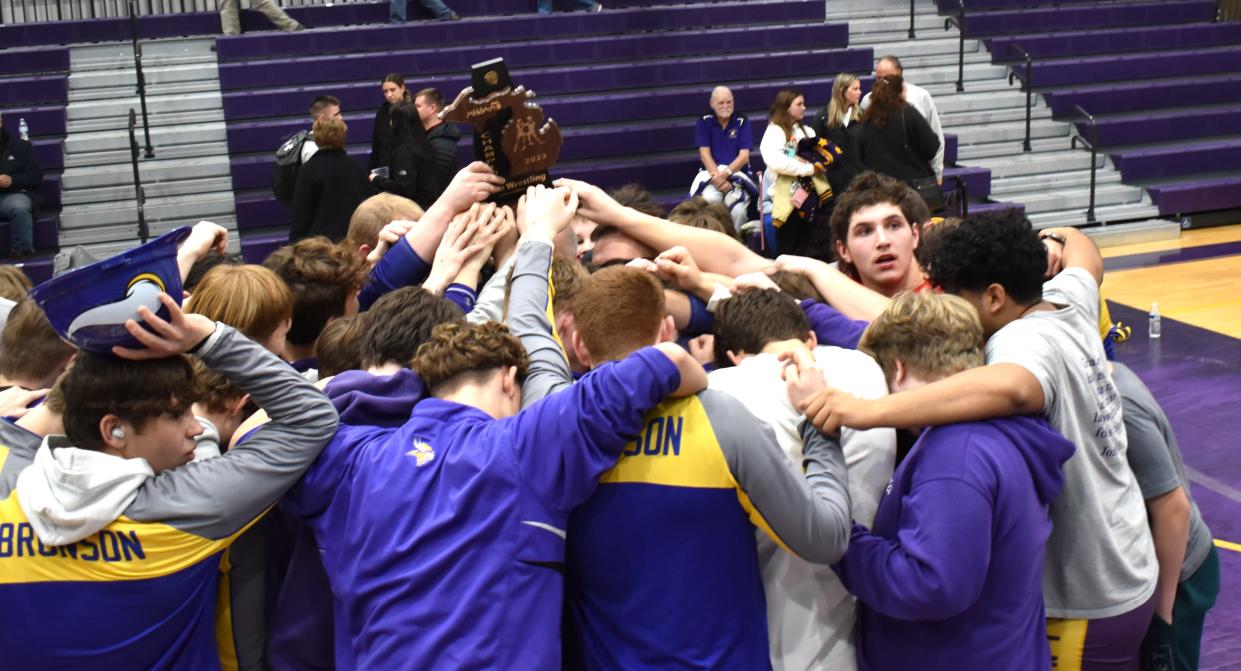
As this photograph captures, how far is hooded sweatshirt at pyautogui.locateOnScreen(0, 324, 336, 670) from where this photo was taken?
94.4 inches

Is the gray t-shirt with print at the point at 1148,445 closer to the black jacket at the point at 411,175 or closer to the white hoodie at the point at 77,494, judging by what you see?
the white hoodie at the point at 77,494

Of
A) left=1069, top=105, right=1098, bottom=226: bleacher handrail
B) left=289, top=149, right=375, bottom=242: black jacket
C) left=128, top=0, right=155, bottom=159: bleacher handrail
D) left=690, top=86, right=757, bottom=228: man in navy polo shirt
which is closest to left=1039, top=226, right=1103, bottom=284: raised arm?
left=289, top=149, right=375, bottom=242: black jacket

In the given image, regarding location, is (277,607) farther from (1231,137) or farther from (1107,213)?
(1231,137)

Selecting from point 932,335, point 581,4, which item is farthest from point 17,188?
point 932,335

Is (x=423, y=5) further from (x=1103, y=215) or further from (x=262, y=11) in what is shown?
(x=1103, y=215)

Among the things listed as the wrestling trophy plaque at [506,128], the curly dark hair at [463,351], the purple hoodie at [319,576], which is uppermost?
the wrestling trophy plaque at [506,128]

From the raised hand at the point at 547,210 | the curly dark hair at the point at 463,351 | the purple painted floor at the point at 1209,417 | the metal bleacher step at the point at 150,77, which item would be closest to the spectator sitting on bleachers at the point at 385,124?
the metal bleacher step at the point at 150,77

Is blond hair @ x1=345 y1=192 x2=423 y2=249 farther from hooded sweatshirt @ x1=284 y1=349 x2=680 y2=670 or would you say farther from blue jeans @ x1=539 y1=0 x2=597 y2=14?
blue jeans @ x1=539 y1=0 x2=597 y2=14

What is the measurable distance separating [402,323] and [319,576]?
23.2 inches

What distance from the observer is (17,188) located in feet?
→ 34.9

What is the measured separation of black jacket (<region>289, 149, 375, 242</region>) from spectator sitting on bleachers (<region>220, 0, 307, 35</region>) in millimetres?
6096

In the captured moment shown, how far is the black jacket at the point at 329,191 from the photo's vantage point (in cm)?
826

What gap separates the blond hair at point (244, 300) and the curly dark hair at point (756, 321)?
1.10m

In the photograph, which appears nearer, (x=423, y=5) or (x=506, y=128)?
(x=506, y=128)
